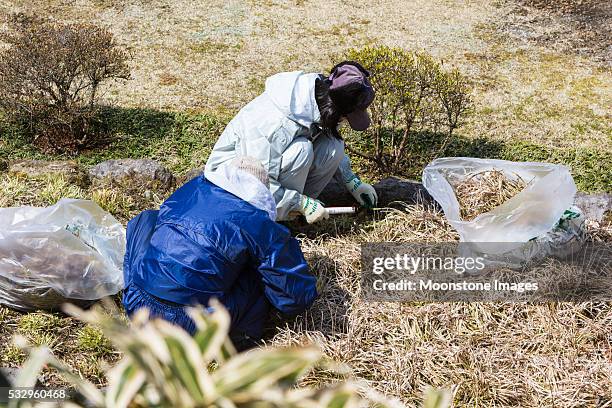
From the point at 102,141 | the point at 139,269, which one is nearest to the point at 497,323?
the point at 139,269

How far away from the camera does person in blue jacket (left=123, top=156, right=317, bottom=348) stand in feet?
8.91

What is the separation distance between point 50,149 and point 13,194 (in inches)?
59.2

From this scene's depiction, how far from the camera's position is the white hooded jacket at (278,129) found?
344 cm

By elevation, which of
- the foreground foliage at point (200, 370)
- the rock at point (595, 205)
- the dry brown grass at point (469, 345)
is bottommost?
the dry brown grass at point (469, 345)

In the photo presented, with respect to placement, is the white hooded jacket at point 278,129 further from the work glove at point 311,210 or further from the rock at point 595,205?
the rock at point 595,205

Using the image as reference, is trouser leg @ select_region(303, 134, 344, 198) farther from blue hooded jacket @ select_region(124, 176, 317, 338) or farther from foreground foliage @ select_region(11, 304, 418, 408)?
foreground foliage @ select_region(11, 304, 418, 408)

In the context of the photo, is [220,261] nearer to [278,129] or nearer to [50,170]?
[278,129]

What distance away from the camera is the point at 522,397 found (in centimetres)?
272

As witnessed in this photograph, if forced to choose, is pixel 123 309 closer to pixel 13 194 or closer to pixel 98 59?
pixel 13 194

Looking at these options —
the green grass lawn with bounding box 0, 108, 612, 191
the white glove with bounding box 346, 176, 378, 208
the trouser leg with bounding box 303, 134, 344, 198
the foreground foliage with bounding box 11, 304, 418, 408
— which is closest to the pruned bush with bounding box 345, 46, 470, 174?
the green grass lawn with bounding box 0, 108, 612, 191

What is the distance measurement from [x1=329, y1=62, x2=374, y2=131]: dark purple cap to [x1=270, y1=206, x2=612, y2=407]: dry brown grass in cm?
89

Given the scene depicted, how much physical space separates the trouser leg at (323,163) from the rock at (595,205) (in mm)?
1489

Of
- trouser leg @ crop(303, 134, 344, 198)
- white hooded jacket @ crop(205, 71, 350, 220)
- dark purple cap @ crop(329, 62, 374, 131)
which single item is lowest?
trouser leg @ crop(303, 134, 344, 198)

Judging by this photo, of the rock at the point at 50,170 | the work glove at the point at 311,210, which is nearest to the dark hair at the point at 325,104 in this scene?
the work glove at the point at 311,210
